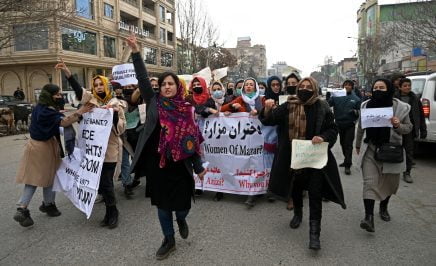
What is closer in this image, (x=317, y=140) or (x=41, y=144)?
(x=317, y=140)

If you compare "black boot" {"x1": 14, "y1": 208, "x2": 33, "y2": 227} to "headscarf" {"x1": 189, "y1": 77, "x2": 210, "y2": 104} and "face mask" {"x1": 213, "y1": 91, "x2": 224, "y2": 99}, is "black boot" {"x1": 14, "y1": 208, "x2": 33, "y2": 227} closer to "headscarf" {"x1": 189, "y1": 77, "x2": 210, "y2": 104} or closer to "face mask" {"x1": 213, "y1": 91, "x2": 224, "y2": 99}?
"headscarf" {"x1": 189, "y1": 77, "x2": 210, "y2": 104}

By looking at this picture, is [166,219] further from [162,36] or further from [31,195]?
[162,36]

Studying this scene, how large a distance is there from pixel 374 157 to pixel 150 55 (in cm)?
4778

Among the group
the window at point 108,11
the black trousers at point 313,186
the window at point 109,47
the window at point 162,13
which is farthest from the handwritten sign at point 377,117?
the window at point 162,13

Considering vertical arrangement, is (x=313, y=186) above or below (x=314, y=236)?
above

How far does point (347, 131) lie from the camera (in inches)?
292

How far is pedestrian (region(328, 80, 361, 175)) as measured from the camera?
7.33 m

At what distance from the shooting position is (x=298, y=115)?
3.94m

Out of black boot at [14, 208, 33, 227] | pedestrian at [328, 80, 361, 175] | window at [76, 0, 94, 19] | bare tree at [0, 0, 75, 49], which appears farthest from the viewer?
window at [76, 0, 94, 19]

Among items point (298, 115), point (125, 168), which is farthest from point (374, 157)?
point (125, 168)

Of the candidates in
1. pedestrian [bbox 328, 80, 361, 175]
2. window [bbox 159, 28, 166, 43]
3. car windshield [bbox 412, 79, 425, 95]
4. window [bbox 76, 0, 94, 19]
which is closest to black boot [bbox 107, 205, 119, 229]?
pedestrian [bbox 328, 80, 361, 175]

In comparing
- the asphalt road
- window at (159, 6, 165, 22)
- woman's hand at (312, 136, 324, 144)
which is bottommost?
the asphalt road

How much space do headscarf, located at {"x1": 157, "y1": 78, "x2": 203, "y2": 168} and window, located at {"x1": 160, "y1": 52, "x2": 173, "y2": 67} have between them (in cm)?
5053

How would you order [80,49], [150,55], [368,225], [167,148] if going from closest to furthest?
[167,148] < [368,225] < [80,49] < [150,55]
